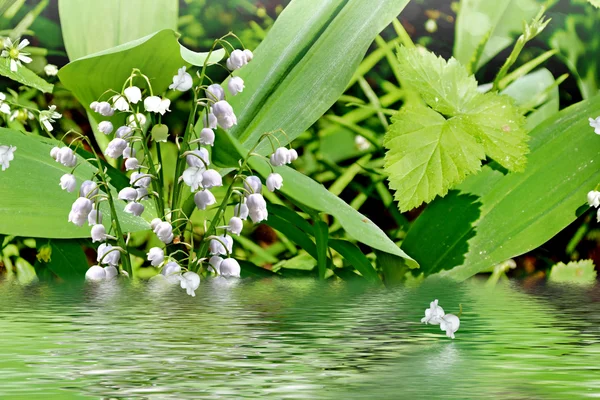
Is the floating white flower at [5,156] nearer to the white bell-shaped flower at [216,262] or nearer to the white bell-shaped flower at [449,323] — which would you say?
the white bell-shaped flower at [216,262]

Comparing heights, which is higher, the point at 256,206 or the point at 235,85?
the point at 235,85

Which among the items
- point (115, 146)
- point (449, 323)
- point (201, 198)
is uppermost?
point (115, 146)

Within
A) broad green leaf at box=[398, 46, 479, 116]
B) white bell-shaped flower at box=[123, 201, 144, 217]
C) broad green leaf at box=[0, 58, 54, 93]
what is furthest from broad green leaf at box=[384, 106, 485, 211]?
broad green leaf at box=[0, 58, 54, 93]

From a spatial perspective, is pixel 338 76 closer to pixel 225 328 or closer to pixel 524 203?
pixel 524 203

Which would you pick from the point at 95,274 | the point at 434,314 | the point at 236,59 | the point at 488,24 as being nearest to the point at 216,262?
the point at 95,274

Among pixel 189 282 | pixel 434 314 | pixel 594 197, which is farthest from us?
pixel 594 197

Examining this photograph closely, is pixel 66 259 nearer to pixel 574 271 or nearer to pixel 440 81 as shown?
pixel 440 81

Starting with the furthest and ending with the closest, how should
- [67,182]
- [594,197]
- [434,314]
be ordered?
1. [594,197]
2. [67,182]
3. [434,314]

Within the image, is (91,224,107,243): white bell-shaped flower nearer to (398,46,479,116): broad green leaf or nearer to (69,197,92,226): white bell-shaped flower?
(69,197,92,226): white bell-shaped flower
